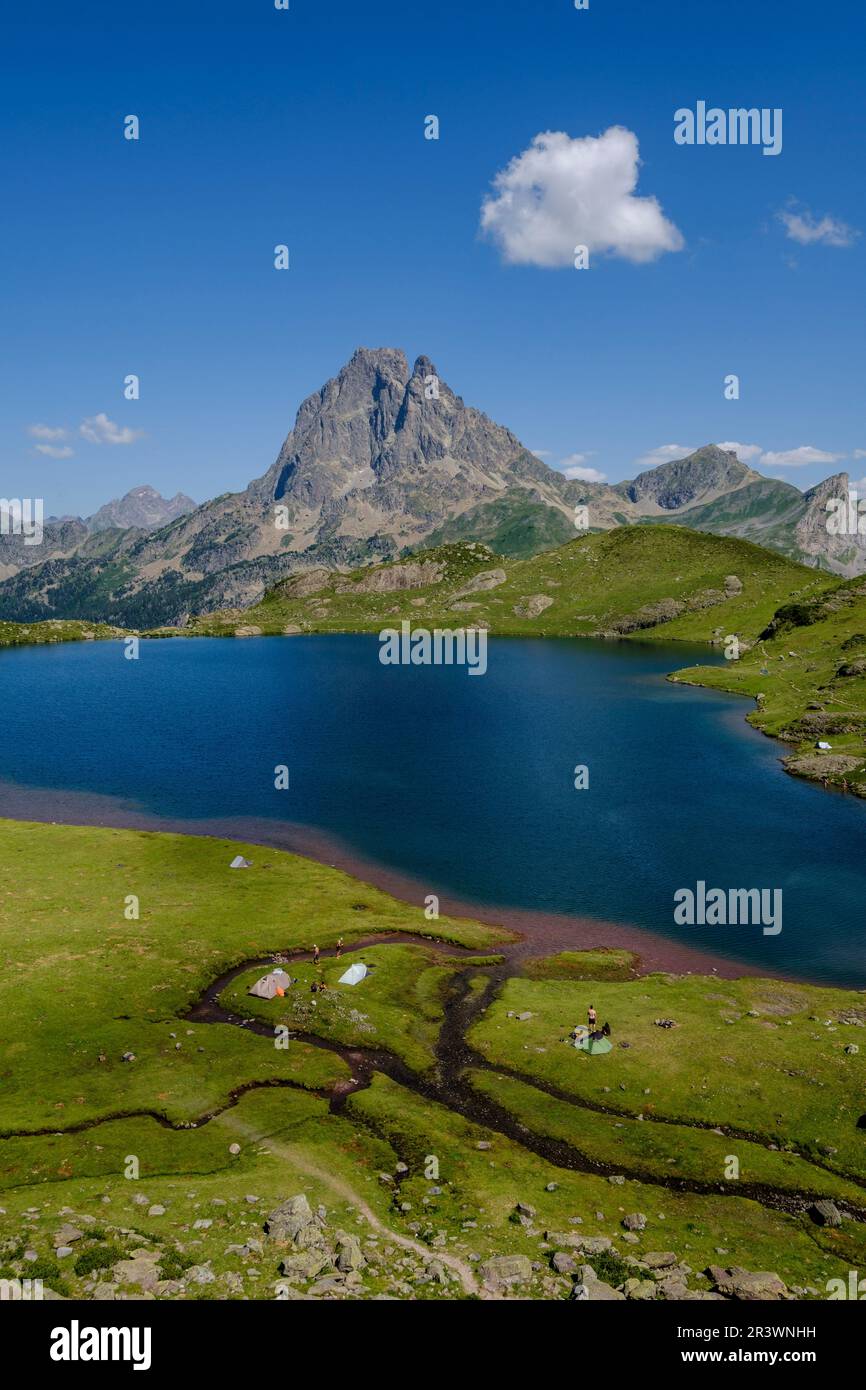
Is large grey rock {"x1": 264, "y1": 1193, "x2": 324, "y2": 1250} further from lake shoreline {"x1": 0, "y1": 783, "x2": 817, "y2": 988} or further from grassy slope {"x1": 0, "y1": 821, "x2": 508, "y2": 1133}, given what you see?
lake shoreline {"x1": 0, "y1": 783, "x2": 817, "y2": 988}

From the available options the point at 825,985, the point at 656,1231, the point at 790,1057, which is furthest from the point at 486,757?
the point at 656,1231

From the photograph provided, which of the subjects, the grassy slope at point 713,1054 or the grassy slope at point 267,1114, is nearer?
the grassy slope at point 267,1114

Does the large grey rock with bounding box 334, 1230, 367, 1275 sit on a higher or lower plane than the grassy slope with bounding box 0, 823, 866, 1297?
higher

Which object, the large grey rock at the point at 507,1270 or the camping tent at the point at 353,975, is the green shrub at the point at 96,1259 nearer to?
the large grey rock at the point at 507,1270

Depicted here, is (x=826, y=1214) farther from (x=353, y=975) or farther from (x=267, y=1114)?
(x=353, y=975)

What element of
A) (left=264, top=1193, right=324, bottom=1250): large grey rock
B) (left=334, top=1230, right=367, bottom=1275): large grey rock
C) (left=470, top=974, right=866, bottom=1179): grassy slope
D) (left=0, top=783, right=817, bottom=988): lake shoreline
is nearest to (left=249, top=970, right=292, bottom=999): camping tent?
(left=470, top=974, right=866, bottom=1179): grassy slope

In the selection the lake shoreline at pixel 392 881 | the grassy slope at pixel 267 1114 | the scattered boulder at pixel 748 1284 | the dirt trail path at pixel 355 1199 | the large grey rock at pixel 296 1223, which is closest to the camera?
the scattered boulder at pixel 748 1284

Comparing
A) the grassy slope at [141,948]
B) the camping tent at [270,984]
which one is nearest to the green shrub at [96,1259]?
the grassy slope at [141,948]
